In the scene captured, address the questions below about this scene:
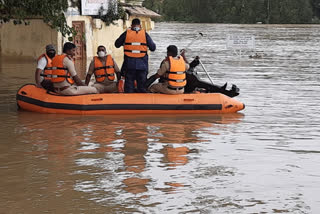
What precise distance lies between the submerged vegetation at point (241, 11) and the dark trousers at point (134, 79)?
12592cm

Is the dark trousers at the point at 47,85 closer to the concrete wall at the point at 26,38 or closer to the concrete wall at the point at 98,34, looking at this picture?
the concrete wall at the point at 26,38

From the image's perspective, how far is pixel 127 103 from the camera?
51.2 feet

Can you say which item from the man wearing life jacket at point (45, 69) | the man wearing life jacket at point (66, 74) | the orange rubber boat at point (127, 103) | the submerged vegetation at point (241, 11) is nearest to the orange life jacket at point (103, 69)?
the man wearing life jacket at point (66, 74)

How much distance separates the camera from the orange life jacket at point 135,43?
1617 centimetres

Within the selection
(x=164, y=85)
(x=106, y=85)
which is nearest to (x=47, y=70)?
(x=106, y=85)

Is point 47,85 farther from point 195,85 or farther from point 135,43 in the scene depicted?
point 195,85

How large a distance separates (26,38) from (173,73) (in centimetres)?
1832

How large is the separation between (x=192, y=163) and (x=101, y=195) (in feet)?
7.11

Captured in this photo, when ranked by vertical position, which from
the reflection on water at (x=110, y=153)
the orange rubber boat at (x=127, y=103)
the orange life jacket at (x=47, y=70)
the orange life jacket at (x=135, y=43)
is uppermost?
the orange life jacket at (x=135, y=43)

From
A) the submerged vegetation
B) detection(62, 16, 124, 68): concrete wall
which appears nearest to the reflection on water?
detection(62, 16, 124, 68): concrete wall

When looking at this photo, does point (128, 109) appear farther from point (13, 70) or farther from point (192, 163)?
point (13, 70)

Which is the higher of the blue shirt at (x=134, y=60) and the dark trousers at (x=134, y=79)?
the blue shirt at (x=134, y=60)

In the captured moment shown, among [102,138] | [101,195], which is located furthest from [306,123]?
[101,195]

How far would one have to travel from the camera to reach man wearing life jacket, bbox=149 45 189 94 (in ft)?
51.7
